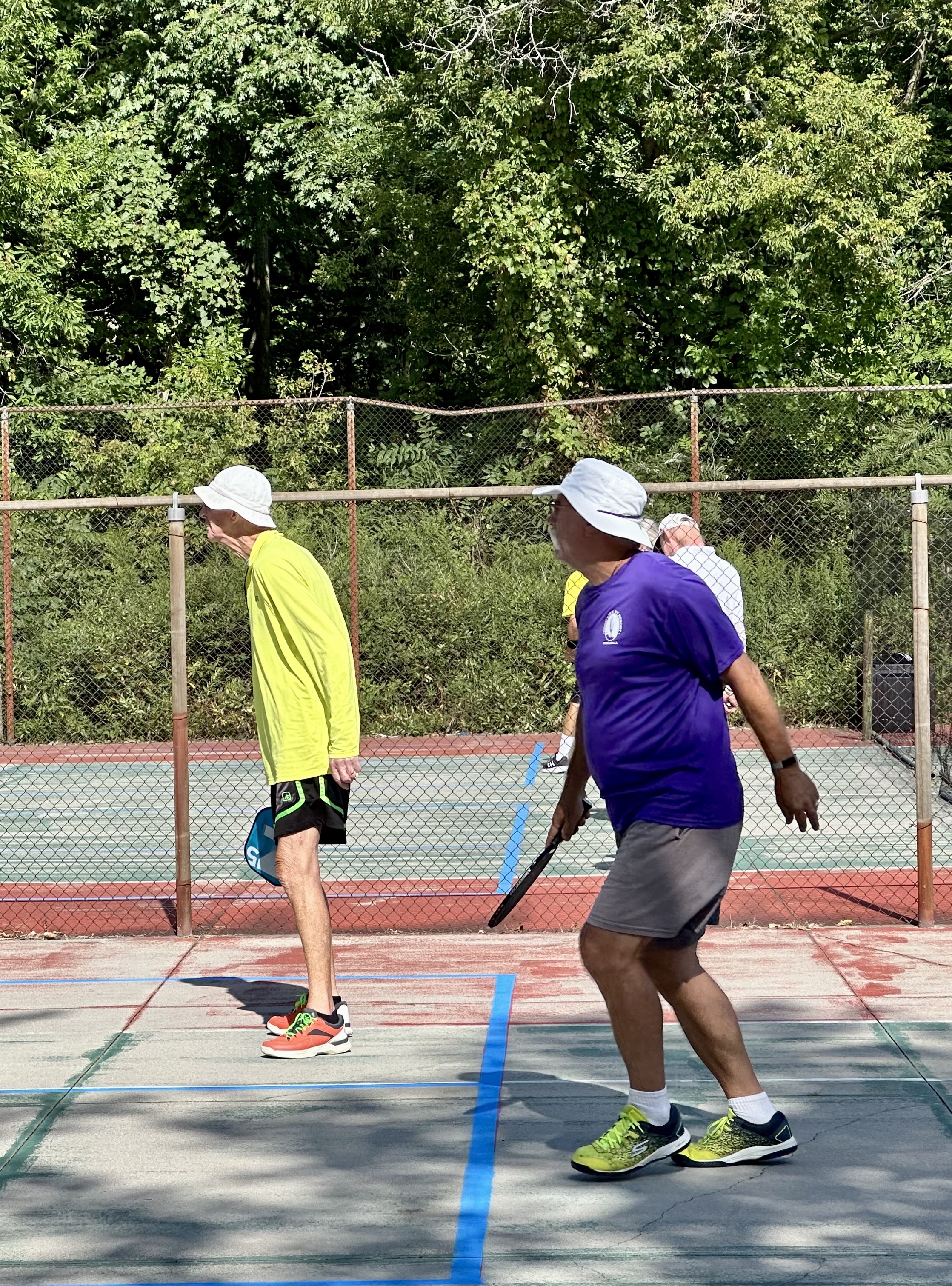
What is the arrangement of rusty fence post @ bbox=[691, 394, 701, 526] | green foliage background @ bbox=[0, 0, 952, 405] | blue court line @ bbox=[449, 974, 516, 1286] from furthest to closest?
green foliage background @ bbox=[0, 0, 952, 405] < rusty fence post @ bbox=[691, 394, 701, 526] < blue court line @ bbox=[449, 974, 516, 1286]

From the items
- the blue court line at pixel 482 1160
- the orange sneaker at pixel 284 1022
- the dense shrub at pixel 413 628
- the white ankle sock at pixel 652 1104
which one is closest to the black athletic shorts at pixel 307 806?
the orange sneaker at pixel 284 1022

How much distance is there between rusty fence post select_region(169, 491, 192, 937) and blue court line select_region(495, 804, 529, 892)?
1.70 metres

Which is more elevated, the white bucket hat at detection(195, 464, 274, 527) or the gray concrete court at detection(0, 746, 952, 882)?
the white bucket hat at detection(195, 464, 274, 527)

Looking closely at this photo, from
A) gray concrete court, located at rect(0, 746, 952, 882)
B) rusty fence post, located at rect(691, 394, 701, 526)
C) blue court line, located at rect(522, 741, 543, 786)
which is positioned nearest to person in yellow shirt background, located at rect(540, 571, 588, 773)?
blue court line, located at rect(522, 741, 543, 786)

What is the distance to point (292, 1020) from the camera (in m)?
5.96

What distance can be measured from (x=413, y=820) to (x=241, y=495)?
578 cm

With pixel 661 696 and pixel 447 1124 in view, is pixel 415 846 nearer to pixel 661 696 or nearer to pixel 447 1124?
pixel 447 1124

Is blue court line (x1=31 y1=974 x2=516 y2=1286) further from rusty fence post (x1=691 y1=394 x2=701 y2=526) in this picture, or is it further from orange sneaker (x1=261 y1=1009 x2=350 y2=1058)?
rusty fence post (x1=691 y1=394 x2=701 y2=526)

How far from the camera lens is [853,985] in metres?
6.64

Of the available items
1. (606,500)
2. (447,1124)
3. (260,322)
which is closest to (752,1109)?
(447,1124)

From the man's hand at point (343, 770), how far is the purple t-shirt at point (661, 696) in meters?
1.50

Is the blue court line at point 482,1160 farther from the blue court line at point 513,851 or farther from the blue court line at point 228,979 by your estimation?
the blue court line at point 513,851

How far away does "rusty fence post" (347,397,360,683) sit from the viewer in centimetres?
1362

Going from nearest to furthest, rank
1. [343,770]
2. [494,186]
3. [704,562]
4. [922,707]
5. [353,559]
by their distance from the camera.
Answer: [343,770], [922,707], [704,562], [353,559], [494,186]
